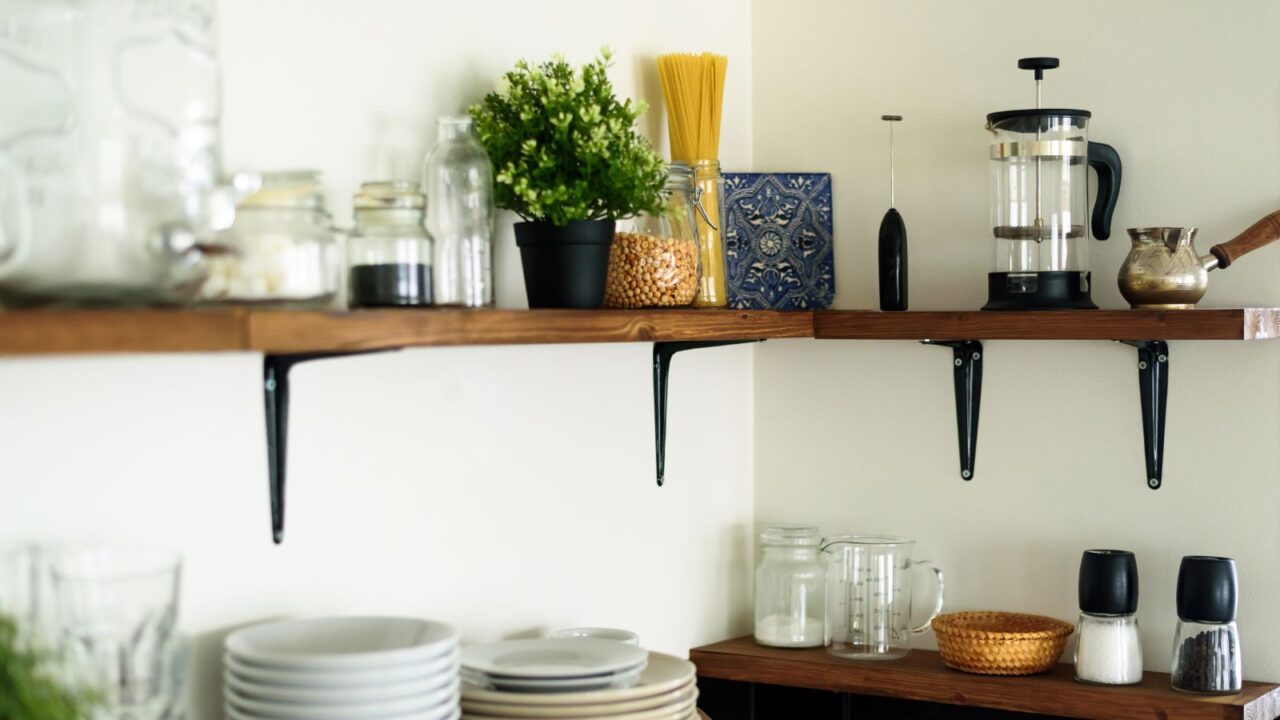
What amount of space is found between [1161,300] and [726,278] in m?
0.67

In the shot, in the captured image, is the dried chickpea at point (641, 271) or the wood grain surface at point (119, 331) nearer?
the wood grain surface at point (119, 331)

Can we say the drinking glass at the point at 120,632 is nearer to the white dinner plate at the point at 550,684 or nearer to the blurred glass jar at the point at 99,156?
the blurred glass jar at the point at 99,156

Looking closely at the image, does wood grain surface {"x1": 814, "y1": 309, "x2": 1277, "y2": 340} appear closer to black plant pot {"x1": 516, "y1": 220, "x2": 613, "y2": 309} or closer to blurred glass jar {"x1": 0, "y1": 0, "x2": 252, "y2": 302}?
black plant pot {"x1": 516, "y1": 220, "x2": 613, "y2": 309}

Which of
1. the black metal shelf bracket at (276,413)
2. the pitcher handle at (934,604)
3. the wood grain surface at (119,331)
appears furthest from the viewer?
the pitcher handle at (934,604)

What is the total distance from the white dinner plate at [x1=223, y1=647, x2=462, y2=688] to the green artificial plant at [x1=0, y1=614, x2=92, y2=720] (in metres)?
0.25

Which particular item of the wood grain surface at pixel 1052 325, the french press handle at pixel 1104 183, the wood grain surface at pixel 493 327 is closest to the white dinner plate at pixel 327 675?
the wood grain surface at pixel 493 327

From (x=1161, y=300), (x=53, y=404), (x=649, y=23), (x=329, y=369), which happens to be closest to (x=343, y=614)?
(x=329, y=369)

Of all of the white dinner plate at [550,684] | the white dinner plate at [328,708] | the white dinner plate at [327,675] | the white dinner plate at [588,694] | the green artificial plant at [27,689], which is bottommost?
the white dinner plate at [588,694]

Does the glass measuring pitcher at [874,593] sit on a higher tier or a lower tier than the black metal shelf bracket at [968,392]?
lower

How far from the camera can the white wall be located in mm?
1553

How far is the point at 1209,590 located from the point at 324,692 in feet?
4.14

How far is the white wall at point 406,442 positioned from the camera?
155 centimetres

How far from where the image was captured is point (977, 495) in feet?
8.01

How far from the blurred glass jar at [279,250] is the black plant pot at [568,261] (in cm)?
44
